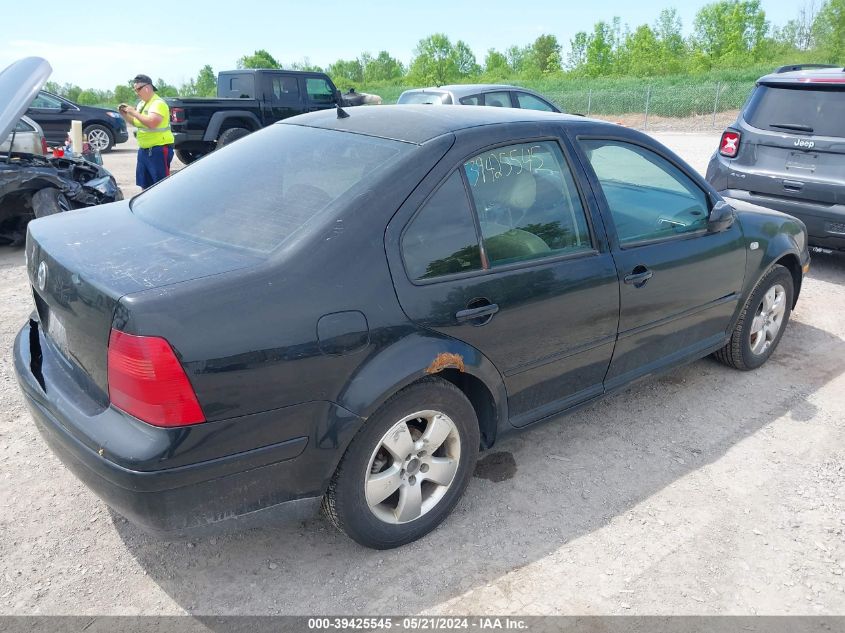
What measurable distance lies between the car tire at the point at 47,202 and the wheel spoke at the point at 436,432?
5714mm

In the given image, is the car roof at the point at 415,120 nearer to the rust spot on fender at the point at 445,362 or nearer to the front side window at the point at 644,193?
the front side window at the point at 644,193

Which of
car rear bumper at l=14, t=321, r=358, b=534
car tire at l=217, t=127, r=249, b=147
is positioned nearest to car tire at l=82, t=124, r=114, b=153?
car tire at l=217, t=127, r=249, b=147

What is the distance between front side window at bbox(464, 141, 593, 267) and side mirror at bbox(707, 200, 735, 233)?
99 cm

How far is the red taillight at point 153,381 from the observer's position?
2102 mm

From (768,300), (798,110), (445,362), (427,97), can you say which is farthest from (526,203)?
(427,97)

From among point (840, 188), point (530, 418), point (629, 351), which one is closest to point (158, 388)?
point (530, 418)

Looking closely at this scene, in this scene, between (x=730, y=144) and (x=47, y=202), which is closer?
(x=730, y=144)

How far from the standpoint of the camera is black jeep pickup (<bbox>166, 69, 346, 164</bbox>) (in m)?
13.5

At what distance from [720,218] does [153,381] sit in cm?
305

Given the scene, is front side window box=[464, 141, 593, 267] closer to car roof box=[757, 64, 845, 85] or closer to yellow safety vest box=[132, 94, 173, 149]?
car roof box=[757, 64, 845, 85]

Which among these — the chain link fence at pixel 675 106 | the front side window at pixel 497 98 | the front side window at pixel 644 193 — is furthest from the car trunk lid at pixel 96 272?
the chain link fence at pixel 675 106

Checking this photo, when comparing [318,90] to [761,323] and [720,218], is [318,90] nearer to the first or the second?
[761,323]

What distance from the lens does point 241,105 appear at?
556 inches

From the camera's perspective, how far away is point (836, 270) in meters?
6.88
